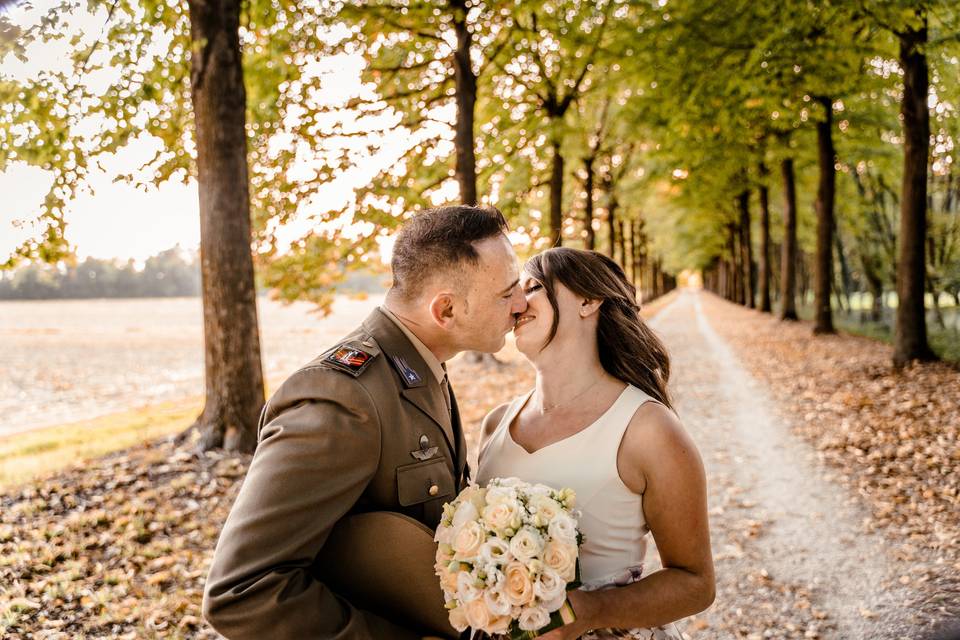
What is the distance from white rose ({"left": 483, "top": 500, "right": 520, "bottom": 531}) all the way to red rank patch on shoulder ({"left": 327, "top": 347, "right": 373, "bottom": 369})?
0.64 meters

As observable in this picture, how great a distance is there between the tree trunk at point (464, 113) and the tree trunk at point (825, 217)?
1026cm

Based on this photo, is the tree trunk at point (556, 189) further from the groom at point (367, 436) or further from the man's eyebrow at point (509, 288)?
the groom at point (367, 436)

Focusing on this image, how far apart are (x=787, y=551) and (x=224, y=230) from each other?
22.3 feet

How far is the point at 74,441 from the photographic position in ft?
33.3

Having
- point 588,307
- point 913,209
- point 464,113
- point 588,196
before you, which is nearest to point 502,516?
point 588,307

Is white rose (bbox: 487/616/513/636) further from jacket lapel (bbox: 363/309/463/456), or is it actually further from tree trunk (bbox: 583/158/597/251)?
tree trunk (bbox: 583/158/597/251)

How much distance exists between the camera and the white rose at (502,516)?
1.95 metres

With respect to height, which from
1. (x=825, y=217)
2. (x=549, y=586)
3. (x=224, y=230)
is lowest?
(x=549, y=586)

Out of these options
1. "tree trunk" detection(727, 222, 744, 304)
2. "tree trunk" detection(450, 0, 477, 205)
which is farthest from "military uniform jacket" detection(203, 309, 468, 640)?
"tree trunk" detection(727, 222, 744, 304)

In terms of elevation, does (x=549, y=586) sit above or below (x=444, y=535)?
below

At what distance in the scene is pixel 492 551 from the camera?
1936mm

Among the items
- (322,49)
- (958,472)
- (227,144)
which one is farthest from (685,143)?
(227,144)

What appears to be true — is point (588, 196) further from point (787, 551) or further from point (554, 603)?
point (554, 603)

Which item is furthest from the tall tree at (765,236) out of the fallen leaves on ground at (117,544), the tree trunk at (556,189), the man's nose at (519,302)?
the man's nose at (519,302)
